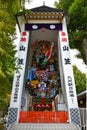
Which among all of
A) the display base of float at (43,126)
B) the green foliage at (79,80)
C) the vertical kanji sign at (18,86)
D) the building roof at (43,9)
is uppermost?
the building roof at (43,9)

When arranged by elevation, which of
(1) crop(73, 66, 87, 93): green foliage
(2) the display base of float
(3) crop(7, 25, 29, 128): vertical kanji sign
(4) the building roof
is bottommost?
(2) the display base of float

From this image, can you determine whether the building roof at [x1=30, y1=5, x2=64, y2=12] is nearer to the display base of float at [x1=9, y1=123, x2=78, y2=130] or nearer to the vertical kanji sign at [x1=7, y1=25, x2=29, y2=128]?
the vertical kanji sign at [x1=7, y1=25, x2=29, y2=128]

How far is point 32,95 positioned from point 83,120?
2.55 metres

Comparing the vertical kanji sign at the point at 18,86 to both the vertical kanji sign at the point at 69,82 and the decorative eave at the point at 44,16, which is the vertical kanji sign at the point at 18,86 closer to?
the decorative eave at the point at 44,16

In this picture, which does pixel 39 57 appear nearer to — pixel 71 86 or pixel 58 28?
pixel 58 28

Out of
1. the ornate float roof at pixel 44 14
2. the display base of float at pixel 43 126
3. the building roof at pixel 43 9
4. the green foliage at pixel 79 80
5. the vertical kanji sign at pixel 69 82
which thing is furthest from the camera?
the green foliage at pixel 79 80

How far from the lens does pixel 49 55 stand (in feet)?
38.1

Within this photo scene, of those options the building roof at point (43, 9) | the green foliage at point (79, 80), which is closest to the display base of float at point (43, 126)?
the building roof at point (43, 9)

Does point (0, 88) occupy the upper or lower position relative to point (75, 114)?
upper

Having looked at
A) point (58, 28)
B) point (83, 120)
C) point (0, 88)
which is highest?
point (58, 28)

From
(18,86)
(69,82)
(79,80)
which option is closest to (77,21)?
(69,82)

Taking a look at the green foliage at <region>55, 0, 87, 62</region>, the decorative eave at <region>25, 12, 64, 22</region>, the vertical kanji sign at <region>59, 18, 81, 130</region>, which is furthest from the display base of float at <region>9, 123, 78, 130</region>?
the green foliage at <region>55, 0, 87, 62</region>

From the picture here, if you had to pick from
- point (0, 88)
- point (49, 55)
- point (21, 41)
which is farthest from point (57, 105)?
point (0, 88)

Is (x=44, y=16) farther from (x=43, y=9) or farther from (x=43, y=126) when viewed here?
(x=43, y=126)
